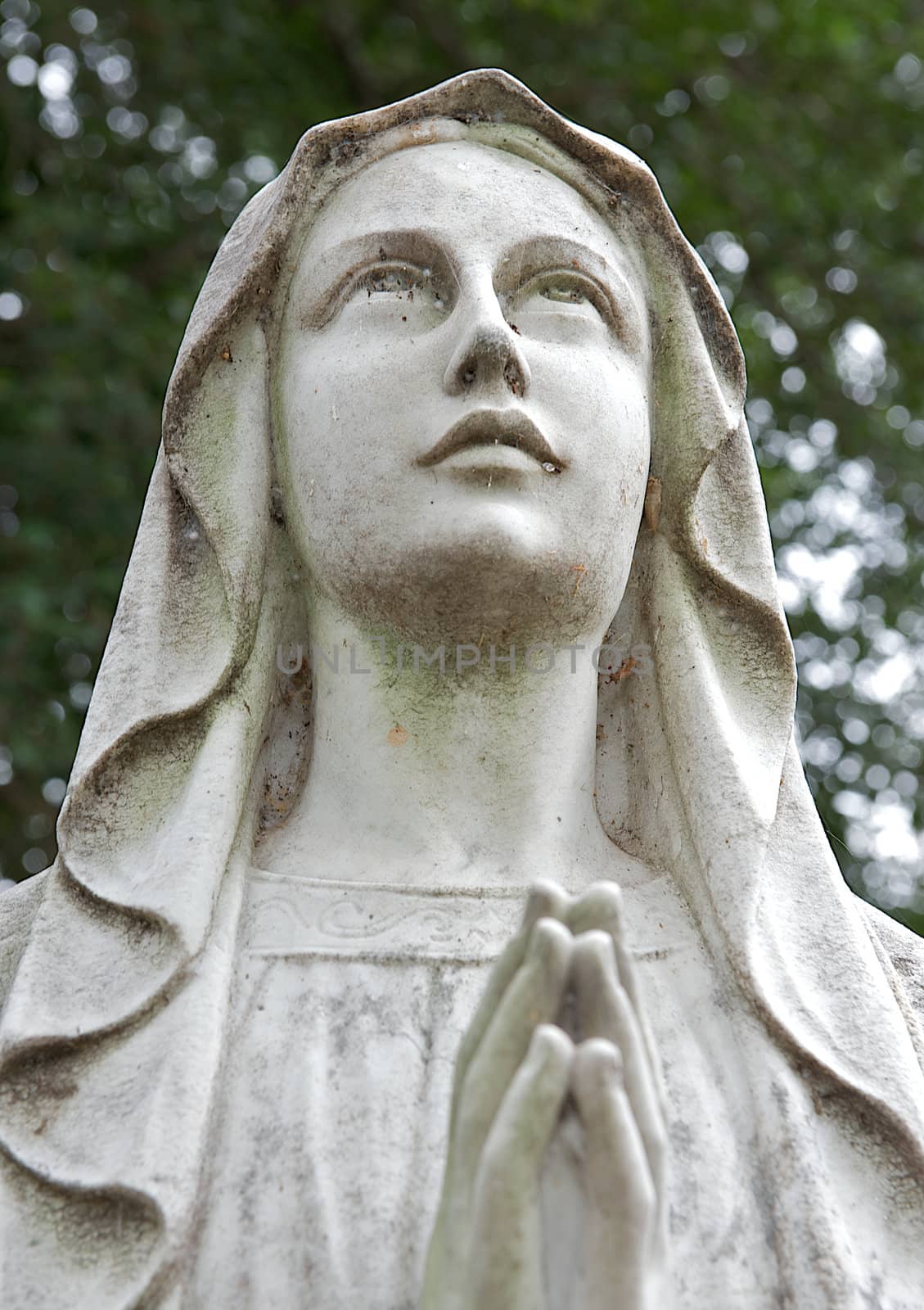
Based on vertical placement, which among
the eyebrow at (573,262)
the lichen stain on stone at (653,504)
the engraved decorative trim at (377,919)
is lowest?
the engraved decorative trim at (377,919)

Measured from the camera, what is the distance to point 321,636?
10.3ft

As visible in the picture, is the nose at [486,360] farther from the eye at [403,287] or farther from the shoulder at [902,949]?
the shoulder at [902,949]

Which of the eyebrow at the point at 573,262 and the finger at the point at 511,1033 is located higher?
the eyebrow at the point at 573,262

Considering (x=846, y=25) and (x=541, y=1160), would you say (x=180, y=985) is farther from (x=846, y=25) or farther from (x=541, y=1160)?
(x=846, y=25)

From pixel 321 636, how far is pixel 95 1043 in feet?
2.69

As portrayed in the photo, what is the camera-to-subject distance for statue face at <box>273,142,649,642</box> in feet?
9.55

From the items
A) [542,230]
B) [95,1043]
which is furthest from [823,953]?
[542,230]

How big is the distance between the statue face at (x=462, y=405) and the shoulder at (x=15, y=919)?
0.67 meters

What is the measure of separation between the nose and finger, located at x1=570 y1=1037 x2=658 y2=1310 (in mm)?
1217

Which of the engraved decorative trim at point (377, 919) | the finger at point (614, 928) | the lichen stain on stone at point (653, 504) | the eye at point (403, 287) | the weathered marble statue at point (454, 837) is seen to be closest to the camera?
the finger at point (614, 928)

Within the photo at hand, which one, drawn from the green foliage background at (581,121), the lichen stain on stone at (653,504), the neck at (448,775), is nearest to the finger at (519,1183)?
the neck at (448,775)

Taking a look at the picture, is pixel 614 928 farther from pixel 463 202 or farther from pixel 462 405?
pixel 463 202

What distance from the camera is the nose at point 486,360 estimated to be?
292cm

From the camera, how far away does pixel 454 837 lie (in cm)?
295
